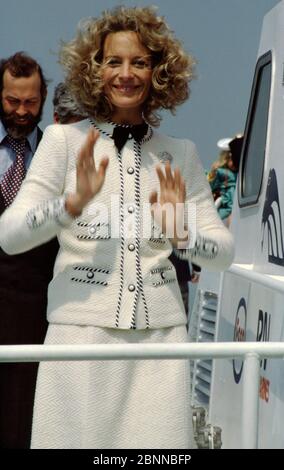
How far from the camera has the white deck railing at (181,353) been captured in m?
3.41

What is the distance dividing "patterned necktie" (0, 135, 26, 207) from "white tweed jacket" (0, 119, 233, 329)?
72 centimetres

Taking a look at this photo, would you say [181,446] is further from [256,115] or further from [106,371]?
[256,115]

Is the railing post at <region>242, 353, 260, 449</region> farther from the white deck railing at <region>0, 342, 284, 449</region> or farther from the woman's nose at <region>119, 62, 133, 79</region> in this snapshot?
the woman's nose at <region>119, 62, 133, 79</region>

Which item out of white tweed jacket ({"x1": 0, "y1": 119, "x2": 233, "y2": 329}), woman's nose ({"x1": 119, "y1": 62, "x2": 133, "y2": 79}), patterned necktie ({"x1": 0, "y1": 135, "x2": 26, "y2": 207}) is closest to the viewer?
white tweed jacket ({"x1": 0, "y1": 119, "x2": 233, "y2": 329})

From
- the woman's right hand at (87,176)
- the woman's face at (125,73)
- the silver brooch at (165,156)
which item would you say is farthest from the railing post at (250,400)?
the woman's face at (125,73)

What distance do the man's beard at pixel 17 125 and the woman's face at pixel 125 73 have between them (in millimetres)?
774

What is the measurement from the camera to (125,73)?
4043 millimetres

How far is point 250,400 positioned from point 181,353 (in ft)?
0.74

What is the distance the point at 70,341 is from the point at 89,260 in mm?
241

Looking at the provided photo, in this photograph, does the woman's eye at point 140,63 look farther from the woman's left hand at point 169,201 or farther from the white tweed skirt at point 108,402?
the white tweed skirt at point 108,402

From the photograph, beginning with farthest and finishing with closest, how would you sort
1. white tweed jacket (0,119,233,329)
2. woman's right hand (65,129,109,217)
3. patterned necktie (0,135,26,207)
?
1. patterned necktie (0,135,26,207)
2. white tweed jacket (0,119,233,329)
3. woman's right hand (65,129,109,217)

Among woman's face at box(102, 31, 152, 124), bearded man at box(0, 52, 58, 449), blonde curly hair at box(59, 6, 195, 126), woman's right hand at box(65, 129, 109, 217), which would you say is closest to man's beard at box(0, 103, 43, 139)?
bearded man at box(0, 52, 58, 449)

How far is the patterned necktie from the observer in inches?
187

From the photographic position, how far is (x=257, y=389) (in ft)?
11.5
